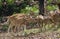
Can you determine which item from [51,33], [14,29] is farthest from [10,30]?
[51,33]

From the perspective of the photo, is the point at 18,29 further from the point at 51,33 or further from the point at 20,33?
the point at 51,33

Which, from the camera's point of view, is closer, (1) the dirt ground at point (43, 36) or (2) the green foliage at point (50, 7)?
(1) the dirt ground at point (43, 36)

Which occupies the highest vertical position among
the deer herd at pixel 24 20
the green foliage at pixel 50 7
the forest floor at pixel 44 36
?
the deer herd at pixel 24 20

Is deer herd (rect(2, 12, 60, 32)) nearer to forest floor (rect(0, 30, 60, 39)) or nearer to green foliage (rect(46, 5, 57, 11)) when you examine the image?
forest floor (rect(0, 30, 60, 39))

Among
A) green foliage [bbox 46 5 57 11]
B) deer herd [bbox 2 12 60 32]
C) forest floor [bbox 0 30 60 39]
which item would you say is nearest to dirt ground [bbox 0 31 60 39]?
forest floor [bbox 0 30 60 39]

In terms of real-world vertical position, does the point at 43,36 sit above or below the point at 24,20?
below

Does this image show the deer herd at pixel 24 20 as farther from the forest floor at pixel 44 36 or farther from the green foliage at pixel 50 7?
the green foliage at pixel 50 7

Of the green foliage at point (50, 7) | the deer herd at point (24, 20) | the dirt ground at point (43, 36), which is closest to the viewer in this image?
the dirt ground at point (43, 36)

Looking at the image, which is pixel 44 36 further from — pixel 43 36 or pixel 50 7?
pixel 50 7

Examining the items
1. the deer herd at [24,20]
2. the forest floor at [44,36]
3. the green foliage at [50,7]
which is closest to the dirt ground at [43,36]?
the forest floor at [44,36]

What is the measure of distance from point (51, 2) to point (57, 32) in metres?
8.80

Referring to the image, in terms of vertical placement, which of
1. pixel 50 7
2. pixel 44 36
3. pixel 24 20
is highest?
pixel 24 20

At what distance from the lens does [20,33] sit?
40.1ft

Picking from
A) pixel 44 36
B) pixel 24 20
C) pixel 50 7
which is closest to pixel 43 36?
pixel 44 36
